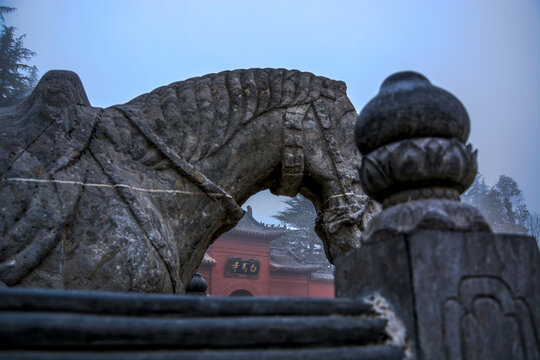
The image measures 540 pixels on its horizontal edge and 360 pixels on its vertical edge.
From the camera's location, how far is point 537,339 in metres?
1.23

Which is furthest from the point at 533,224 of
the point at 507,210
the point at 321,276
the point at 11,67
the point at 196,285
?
the point at 11,67

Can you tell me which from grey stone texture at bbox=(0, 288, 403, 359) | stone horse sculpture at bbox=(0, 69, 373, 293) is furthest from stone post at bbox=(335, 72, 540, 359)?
stone horse sculpture at bbox=(0, 69, 373, 293)

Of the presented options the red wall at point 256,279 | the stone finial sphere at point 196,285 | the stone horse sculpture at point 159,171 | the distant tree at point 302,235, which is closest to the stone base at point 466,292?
the stone horse sculpture at point 159,171

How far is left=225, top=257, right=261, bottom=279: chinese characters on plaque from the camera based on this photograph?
1667 centimetres

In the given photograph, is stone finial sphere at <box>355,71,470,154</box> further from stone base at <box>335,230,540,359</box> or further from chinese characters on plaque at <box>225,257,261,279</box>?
chinese characters on plaque at <box>225,257,261,279</box>

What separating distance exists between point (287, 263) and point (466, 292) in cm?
1753

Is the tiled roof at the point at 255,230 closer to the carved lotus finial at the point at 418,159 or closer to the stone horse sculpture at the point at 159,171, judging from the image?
the stone horse sculpture at the point at 159,171

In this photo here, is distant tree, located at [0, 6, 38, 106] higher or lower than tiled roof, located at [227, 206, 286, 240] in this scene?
higher

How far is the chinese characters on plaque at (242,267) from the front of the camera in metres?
16.7

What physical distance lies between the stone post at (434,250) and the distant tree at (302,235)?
2231cm

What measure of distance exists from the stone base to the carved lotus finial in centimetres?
8

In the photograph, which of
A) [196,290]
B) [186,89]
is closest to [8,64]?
[196,290]

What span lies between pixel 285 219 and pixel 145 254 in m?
24.6

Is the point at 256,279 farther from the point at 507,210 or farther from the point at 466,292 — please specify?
the point at 466,292
